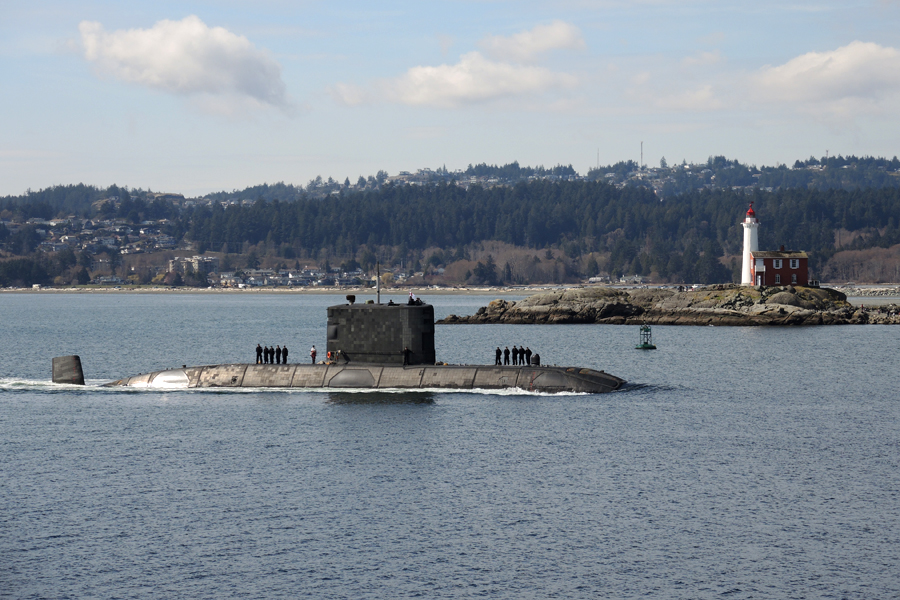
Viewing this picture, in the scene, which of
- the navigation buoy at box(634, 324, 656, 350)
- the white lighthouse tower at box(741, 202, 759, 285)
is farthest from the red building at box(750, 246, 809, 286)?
the navigation buoy at box(634, 324, 656, 350)

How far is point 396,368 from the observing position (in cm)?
4459

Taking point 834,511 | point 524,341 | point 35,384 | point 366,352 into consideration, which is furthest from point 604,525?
point 524,341

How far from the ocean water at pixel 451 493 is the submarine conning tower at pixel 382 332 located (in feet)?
6.41

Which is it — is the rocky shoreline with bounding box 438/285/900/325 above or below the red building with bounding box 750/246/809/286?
below

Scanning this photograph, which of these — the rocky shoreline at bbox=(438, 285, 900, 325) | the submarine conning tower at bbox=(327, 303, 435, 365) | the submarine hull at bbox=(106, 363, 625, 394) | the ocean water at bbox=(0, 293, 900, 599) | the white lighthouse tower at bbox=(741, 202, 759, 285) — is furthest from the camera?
the white lighthouse tower at bbox=(741, 202, 759, 285)

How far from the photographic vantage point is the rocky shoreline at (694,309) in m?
104

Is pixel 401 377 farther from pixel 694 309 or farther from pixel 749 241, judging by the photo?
pixel 749 241

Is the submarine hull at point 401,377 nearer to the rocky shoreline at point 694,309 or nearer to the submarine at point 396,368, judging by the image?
the submarine at point 396,368

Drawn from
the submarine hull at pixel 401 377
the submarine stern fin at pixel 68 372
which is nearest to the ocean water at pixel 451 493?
the submarine hull at pixel 401 377

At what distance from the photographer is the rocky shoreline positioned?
10419 centimetres

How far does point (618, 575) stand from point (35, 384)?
42232 millimetres

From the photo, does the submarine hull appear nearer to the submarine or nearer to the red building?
the submarine

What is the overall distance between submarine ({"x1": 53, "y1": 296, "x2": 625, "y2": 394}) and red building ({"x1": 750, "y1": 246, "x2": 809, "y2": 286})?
222ft

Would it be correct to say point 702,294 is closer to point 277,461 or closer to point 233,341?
point 233,341
